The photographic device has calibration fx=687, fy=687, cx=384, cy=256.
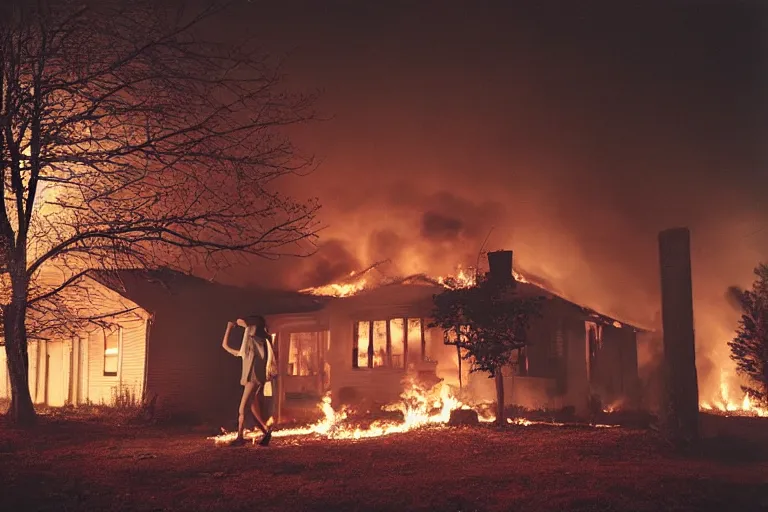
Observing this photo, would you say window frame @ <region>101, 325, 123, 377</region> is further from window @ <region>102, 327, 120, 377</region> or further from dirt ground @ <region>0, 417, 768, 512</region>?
dirt ground @ <region>0, 417, 768, 512</region>

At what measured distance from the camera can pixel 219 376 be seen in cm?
2203

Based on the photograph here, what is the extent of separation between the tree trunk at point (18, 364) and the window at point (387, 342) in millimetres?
10923

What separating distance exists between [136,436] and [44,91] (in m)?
8.06

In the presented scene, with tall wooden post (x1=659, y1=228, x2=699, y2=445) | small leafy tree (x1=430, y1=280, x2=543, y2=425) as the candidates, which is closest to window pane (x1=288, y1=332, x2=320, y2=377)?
small leafy tree (x1=430, y1=280, x2=543, y2=425)

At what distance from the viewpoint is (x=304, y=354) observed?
2412cm

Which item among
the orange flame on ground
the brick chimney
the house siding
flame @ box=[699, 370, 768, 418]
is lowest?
flame @ box=[699, 370, 768, 418]

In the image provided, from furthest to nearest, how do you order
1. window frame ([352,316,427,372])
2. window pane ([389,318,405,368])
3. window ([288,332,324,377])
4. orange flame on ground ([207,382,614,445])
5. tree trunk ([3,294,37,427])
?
window ([288,332,324,377]), window pane ([389,318,405,368]), window frame ([352,316,427,372]), orange flame on ground ([207,382,614,445]), tree trunk ([3,294,37,427])

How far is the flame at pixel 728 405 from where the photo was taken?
24.9 meters

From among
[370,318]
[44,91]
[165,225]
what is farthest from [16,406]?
[370,318]

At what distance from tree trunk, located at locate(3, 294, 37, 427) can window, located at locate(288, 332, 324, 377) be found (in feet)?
34.9

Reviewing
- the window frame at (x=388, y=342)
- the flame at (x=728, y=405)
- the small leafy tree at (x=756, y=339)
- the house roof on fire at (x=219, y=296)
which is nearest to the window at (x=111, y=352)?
the house roof on fire at (x=219, y=296)

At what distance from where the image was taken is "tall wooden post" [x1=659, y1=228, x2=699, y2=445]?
11539 mm

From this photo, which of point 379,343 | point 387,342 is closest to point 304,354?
point 379,343

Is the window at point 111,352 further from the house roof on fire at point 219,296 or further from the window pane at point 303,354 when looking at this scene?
the window pane at point 303,354
